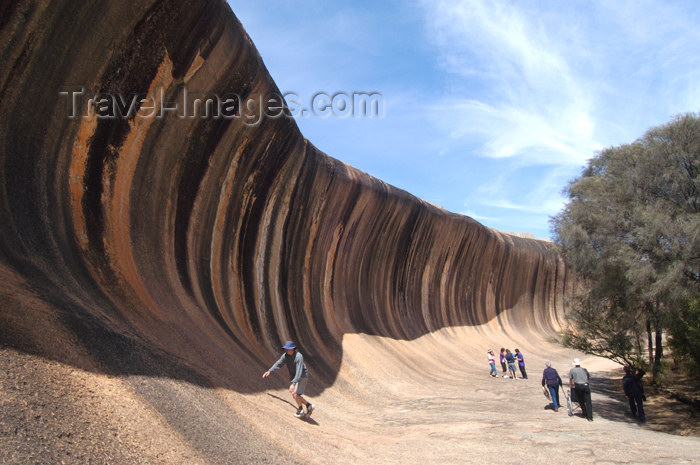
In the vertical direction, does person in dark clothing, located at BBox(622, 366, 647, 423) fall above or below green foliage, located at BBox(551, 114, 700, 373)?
below

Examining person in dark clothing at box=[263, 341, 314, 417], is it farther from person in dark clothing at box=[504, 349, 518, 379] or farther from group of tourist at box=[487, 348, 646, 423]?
person in dark clothing at box=[504, 349, 518, 379]

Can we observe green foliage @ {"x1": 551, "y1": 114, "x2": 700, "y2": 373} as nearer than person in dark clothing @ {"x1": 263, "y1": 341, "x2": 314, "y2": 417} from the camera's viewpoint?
No

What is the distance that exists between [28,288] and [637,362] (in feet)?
43.6

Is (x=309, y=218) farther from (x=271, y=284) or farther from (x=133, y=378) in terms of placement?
(x=133, y=378)

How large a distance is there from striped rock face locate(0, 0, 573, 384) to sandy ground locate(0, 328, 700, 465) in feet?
1.74

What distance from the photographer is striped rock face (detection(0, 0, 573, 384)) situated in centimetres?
588

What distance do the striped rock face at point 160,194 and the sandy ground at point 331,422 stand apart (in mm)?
530

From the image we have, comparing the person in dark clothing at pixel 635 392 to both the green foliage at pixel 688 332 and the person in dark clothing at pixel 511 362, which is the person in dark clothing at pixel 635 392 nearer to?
the green foliage at pixel 688 332

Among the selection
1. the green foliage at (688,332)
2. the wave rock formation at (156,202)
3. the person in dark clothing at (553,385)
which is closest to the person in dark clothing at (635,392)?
the green foliage at (688,332)

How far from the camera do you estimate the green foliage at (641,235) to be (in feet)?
32.7

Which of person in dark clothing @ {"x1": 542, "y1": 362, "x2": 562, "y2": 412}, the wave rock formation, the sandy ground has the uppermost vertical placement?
the wave rock formation

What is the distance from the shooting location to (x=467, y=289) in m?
24.2

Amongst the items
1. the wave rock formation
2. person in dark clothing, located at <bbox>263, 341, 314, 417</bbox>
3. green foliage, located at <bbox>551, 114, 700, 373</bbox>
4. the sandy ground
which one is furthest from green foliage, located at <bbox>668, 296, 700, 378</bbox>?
person in dark clothing, located at <bbox>263, 341, 314, 417</bbox>

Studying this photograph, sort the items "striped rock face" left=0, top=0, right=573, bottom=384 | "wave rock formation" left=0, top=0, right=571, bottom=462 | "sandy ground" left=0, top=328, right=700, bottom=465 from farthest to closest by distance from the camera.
→ "striped rock face" left=0, top=0, right=573, bottom=384
"wave rock formation" left=0, top=0, right=571, bottom=462
"sandy ground" left=0, top=328, right=700, bottom=465
